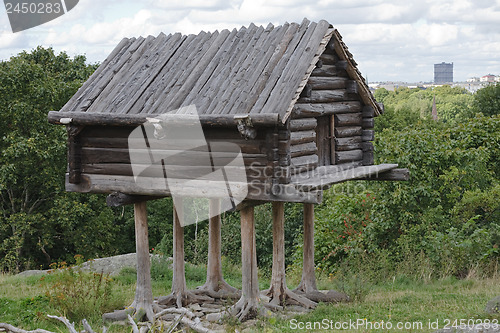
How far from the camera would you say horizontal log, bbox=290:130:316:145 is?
400 inches

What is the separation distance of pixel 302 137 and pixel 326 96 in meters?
1.12

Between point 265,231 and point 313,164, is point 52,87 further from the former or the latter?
point 313,164

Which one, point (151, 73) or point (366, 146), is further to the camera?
point (366, 146)

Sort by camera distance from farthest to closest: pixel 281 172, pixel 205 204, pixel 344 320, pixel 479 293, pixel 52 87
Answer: pixel 205 204 → pixel 52 87 → pixel 479 293 → pixel 344 320 → pixel 281 172

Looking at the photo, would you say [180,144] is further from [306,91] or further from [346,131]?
[346,131]

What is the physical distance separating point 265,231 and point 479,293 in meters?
11.8

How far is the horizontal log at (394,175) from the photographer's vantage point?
1250 cm

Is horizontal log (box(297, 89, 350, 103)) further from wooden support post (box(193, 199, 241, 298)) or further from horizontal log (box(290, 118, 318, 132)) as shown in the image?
wooden support post (box(193, 199, 241, 298))

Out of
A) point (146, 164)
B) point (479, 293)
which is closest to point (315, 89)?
point (146, 164)

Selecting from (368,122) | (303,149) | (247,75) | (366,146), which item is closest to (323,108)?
(303,149)

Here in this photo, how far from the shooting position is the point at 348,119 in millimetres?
11977

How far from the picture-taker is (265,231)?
23.6 meters

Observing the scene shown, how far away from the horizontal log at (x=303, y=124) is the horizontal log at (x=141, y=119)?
0.91m

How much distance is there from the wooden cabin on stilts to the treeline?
12.0ft
